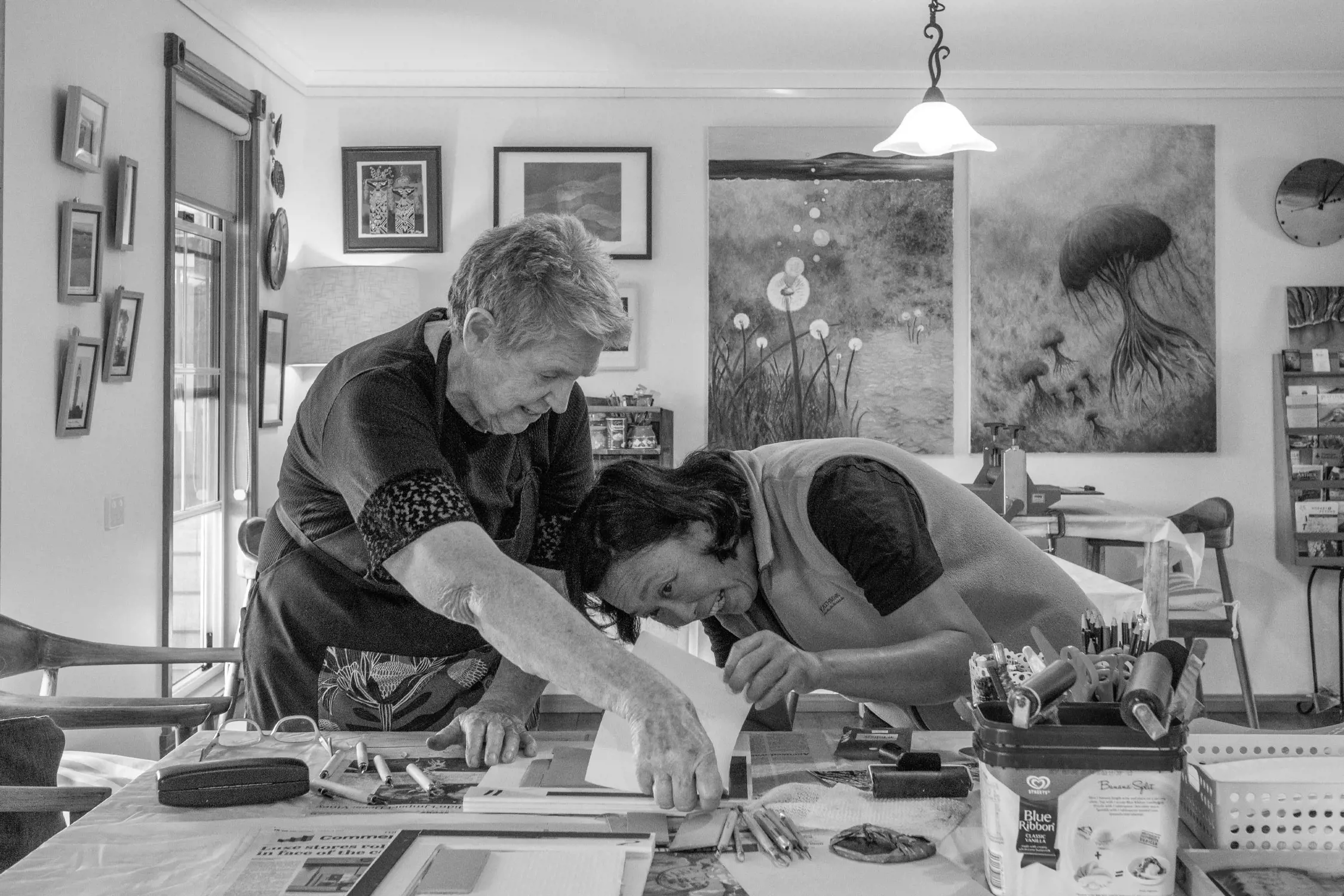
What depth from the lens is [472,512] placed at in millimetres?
1352

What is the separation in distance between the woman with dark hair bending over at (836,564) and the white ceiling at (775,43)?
2.94 meters

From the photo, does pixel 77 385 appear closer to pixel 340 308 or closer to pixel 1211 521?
pixel 340 308

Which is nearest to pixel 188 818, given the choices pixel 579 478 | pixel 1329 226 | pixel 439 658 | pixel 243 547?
pixel 439 658

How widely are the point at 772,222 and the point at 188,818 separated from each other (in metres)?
4.28

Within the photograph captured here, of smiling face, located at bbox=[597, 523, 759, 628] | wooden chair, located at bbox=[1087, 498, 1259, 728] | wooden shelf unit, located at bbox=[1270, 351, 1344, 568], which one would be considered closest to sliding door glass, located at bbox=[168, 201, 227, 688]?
smiling face, located at bbox=[597, 523, 759, 628]

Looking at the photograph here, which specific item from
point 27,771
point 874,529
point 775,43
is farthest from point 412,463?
point 775,43

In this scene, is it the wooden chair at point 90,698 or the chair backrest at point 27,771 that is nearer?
the chair backrest at point 27,771

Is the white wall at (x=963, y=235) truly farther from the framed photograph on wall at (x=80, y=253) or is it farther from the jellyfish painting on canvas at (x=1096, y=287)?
the framed photograph on wall at (x=80, y=253)

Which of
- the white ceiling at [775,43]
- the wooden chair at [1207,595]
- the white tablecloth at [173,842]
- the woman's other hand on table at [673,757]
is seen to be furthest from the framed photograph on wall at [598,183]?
the woman's other hand on table at [673,757]

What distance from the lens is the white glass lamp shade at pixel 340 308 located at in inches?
183

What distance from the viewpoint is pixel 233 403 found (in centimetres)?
443

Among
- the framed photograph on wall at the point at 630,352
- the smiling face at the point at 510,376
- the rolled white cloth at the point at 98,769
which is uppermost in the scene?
the framed photograph on wall at the point at 630,352

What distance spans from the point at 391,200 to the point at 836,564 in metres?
4.05

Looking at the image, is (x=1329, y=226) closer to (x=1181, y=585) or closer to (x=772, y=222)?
(x=1181, y=585)
